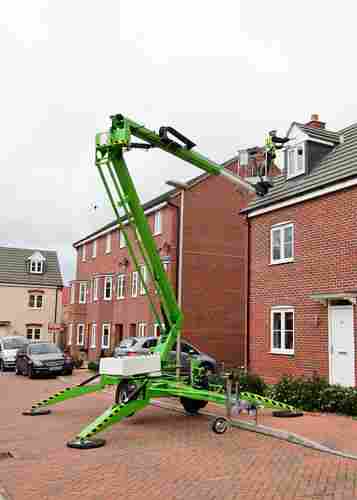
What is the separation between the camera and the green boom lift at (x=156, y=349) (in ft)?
36.3

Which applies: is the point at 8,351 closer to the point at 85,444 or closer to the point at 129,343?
the point at 129,343

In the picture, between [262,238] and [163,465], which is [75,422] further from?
[262,238]

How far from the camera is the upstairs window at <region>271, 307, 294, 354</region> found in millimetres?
16328

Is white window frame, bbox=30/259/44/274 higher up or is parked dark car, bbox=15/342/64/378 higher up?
white window frame, bbox=30/259/44/274

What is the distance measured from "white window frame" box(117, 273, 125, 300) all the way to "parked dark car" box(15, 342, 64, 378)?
8606 mm

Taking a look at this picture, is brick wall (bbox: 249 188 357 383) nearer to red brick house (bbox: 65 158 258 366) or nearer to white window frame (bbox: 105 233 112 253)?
red brick house (bbox: 65 158 258 366)

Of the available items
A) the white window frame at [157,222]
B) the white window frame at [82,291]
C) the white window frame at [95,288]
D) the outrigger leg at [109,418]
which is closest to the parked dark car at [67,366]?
the white window frame at [157,222]

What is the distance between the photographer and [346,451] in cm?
873

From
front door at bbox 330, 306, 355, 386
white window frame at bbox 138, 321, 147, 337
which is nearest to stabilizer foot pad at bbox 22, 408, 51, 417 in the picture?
front door at bbox 330, 306, 355, 386

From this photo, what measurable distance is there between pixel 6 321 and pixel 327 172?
3668 cm

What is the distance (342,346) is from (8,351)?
2077 cm

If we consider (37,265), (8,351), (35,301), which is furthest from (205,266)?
(37,265)

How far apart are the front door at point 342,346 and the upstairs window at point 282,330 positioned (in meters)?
1.84

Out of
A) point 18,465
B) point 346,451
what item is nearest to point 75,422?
point 18,465
